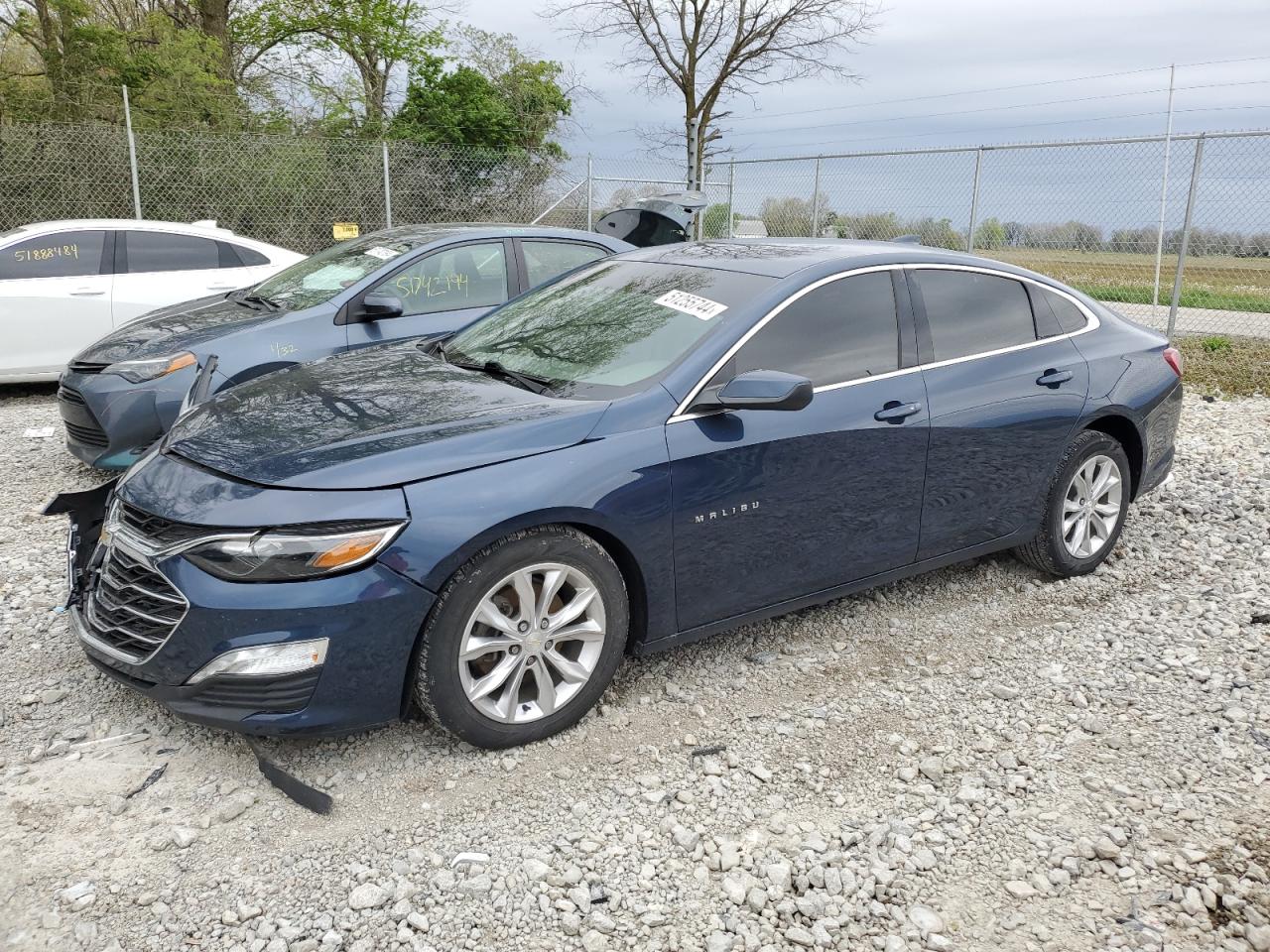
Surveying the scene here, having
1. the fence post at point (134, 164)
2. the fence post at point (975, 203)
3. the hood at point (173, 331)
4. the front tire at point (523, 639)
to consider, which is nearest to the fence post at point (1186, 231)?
the fence post at point (975, 203)

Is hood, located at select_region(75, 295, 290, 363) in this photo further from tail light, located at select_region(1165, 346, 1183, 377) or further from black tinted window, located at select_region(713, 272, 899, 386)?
tail light, located at select_region(1165, 346, 1183, 377)

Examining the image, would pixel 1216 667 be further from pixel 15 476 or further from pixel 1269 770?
pixel 15 476

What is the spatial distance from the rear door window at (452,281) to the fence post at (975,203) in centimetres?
770

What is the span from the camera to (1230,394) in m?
8.83

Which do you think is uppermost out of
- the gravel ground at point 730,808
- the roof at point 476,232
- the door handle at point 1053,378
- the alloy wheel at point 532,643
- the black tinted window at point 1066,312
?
the roof at point 476,232

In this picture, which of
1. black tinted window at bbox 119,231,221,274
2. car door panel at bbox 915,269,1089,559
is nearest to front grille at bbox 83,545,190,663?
car door panel at bbox 915,269,1089,559

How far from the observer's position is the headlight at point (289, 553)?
111 inches

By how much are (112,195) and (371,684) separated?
39.3ft

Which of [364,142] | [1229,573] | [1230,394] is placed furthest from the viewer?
[364,142]

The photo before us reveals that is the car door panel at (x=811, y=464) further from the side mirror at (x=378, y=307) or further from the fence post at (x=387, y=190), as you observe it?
the fence post at (x=387, y=190)

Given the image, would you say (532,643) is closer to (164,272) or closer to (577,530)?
(577,530)

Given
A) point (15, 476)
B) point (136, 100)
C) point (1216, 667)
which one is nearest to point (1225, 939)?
point (1216, 667)

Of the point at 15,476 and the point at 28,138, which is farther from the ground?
the point at 28,138

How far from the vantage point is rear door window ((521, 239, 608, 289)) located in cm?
662
